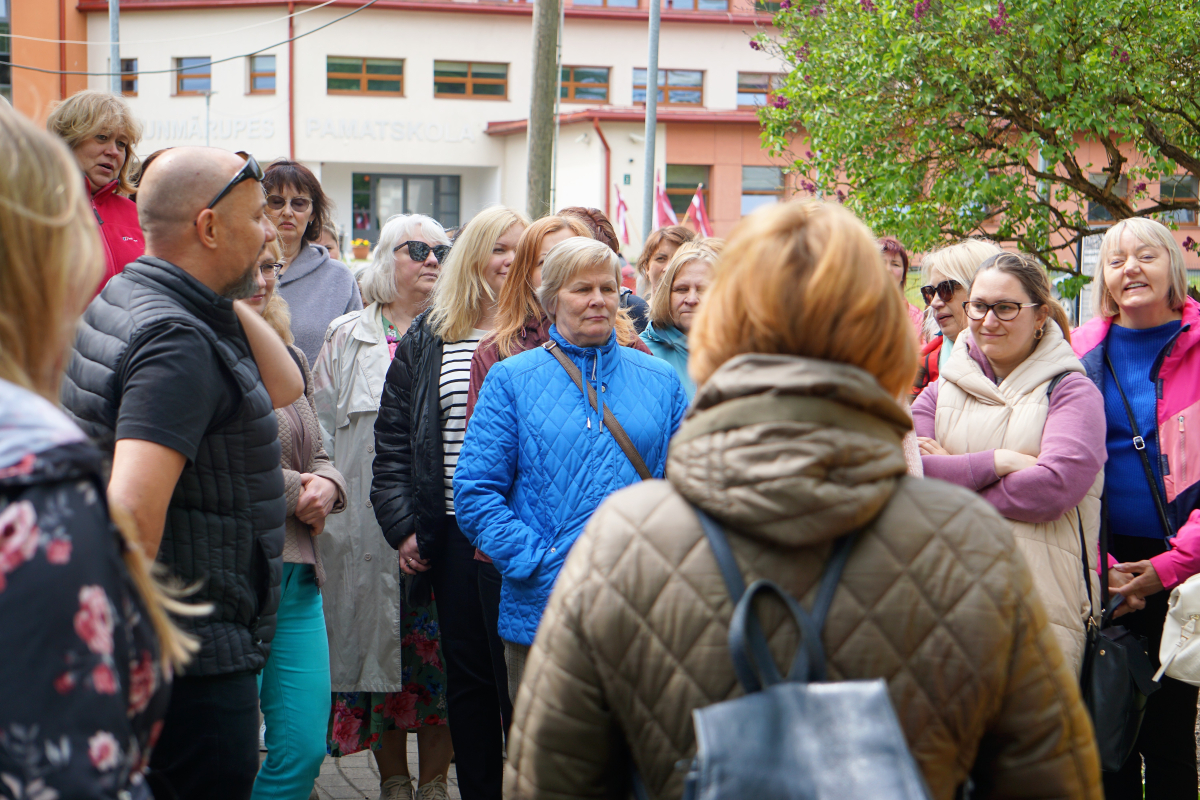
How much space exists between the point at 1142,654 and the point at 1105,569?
29 centimetres

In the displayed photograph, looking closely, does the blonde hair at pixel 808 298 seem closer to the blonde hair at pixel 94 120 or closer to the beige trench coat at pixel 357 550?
the beige trench coat at pixel 357 550

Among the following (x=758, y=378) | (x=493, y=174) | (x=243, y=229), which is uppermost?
(x=493, y=174)

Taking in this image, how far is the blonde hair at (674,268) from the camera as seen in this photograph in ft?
14.9

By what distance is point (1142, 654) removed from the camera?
11.4ft

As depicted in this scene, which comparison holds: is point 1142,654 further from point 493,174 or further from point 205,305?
point 493,174

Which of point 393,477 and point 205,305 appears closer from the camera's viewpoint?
point 205,305

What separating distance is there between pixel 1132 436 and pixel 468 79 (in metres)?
35.3

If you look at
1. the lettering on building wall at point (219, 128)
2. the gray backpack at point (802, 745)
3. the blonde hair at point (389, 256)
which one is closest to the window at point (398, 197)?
the lettering on building wall at point (219, 128)

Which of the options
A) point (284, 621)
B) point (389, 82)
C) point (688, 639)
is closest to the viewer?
point (688, 639)

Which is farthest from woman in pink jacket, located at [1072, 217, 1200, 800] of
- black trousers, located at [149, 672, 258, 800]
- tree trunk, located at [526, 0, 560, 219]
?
tree trunk, located at [526, 0, 560, 219]

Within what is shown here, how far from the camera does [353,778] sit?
4.74 m

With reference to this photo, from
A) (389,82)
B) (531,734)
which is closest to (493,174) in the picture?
(389,82)

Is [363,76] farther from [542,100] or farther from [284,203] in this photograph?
[284,203]

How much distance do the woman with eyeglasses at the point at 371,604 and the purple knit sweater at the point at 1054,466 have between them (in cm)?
216
